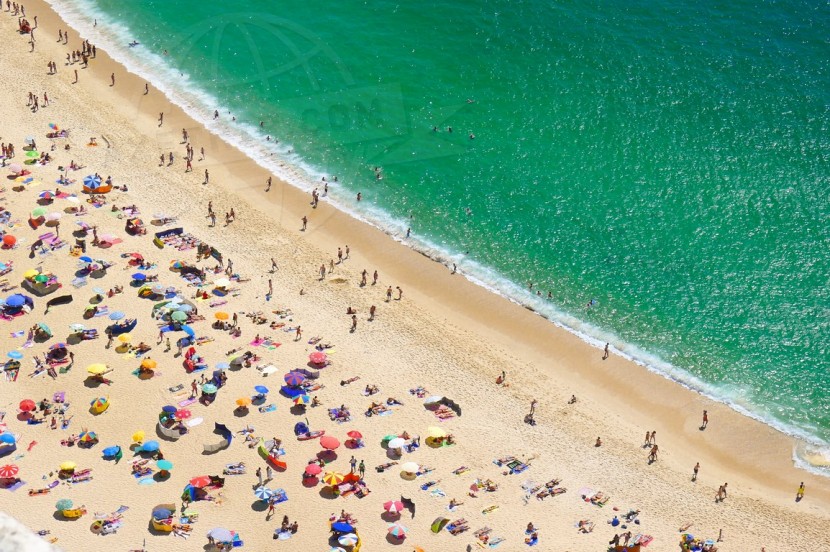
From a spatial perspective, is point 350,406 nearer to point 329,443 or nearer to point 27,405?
point 329,443

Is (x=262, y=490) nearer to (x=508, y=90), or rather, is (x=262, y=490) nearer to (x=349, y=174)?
(x=349, y=174)

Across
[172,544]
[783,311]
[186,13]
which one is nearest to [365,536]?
[172,544]

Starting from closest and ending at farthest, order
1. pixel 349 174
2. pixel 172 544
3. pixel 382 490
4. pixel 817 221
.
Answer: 1. pixel 172 544
2. pixel 382 490
3. pixel 817 221
4. pixel 349 174

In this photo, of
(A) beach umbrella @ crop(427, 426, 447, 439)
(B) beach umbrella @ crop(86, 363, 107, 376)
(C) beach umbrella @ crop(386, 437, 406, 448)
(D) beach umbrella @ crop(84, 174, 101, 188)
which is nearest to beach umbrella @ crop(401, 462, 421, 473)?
(C) beach umbrella @ crop(386, 437, 406, 448)

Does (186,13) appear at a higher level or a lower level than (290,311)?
higher

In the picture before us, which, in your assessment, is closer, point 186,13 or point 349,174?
point 349,174

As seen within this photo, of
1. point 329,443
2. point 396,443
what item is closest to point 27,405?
point 329,443

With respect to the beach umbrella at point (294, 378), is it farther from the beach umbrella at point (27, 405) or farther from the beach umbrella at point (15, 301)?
the beach umbrella at point (15, 301)
